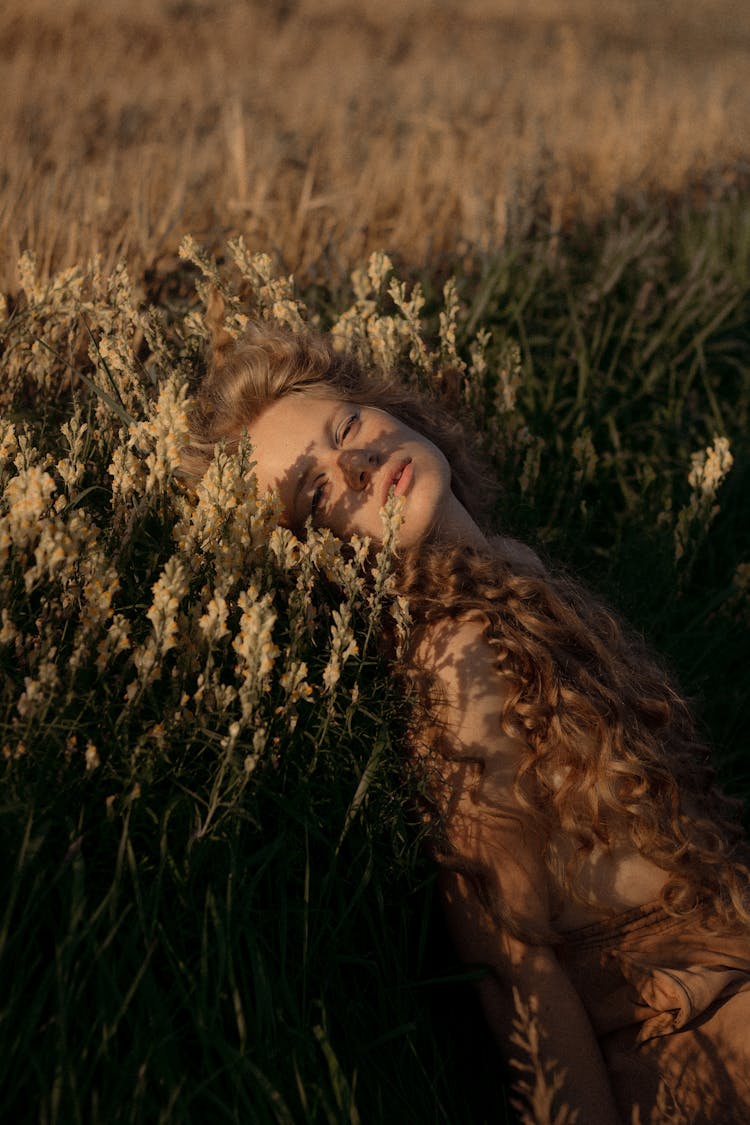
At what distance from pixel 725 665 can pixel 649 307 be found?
1.87 m

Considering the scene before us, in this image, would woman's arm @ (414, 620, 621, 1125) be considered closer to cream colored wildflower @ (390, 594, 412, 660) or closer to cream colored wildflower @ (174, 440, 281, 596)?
cream colored wildflower @ (390, 594, 412, 660)

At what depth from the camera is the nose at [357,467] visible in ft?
7.50

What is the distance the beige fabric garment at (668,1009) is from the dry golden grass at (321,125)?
8.82ft

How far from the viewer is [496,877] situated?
1978 mm

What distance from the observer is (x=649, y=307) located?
4430 mm

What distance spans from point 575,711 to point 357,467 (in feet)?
2.37

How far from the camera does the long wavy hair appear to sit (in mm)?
2072

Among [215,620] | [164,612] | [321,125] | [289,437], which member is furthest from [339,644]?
[321,125]

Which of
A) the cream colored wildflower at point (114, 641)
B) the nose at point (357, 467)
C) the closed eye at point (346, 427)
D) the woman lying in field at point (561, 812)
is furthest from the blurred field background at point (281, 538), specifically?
the closed eye at point (346, 427)

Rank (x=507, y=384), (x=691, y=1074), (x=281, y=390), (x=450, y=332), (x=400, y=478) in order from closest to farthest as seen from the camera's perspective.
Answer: (x=691, y=1074), (x=400, y=478), (x=281, y=390), (x=450, y=332), (x=507, y=384)

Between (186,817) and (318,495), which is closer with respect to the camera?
(186,817)

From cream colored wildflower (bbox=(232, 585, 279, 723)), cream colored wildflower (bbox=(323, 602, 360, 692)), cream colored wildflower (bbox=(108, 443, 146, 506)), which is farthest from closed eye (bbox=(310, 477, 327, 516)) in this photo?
cream colored wildflower (bbox=(232, 585, 279, 723))

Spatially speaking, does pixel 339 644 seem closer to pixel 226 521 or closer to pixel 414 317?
pixel 226 521

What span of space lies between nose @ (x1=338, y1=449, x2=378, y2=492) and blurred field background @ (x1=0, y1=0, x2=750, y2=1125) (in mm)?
228
